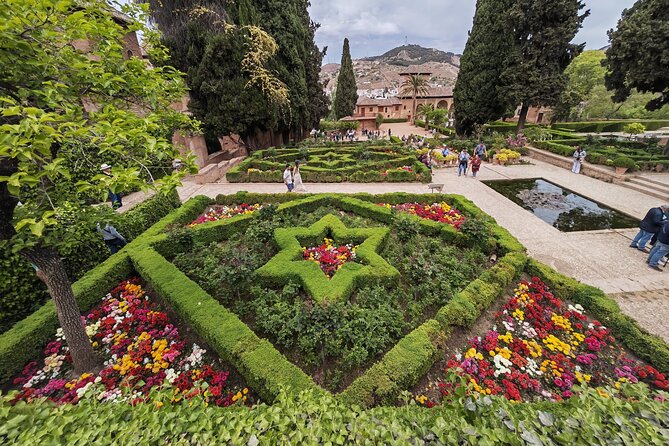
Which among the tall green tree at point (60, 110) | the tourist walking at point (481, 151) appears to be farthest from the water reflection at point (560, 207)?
the tall green tree at point (60, 110)

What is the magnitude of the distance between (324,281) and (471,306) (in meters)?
2.93

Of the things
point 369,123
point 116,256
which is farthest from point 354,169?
point 369,123

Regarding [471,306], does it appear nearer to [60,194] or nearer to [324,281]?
[324,281]

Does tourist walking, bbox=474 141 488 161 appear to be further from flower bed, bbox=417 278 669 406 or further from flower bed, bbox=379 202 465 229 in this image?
flower bed, bbox=417 278 669 406

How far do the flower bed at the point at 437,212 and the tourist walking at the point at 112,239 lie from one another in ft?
26.8

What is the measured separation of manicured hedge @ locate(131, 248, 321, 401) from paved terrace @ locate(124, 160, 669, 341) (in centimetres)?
716

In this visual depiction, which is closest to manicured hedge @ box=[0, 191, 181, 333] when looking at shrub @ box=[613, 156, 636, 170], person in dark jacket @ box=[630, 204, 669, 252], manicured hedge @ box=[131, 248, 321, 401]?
manicured hedge @ box=[131, 248, 321, 401]

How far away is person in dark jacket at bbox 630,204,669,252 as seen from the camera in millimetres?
7262

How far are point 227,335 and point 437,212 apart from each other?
7743 millimetres

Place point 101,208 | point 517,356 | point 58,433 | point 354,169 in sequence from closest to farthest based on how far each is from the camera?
point 58,433 < point 101,208 < point 517,356 < point 354,169

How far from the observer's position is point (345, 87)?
138 ft

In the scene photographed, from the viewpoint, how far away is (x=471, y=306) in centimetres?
505

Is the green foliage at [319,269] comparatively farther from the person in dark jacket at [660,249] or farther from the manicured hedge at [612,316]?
the person in dark jacket at [660,249]

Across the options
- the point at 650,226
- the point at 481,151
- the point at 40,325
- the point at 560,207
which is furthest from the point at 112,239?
the point at 481,151
